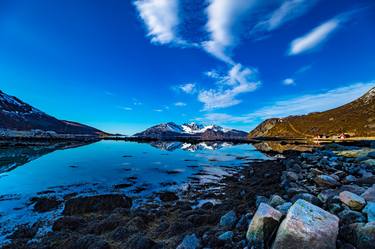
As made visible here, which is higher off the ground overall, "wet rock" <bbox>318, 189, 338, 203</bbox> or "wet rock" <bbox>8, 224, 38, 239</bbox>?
"wet rock" <bbox>318, 189, 338, 203</bbox>

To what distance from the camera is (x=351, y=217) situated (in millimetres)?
7582

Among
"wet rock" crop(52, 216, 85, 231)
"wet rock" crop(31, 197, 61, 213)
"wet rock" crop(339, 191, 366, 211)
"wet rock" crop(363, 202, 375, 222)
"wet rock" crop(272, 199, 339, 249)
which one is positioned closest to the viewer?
"wet rock" crop(272, 199, 339, 249)

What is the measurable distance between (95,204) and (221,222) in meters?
9.12

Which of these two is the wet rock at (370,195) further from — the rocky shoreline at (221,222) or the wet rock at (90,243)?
the wet rock at (90,243)

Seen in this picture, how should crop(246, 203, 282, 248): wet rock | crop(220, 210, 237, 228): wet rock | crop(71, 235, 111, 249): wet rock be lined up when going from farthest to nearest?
crop(220, 210, 237, 228): wet rock
crop(71, 235, 111, 249): wet rock
crop(246, 203, 282, 248): wet rock

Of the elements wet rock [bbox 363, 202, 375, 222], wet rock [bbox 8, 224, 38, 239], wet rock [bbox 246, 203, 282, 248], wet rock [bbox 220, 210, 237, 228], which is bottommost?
wet rock [bbox 8, 224, 38, 239]

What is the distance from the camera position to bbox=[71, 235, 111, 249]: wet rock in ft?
29.8

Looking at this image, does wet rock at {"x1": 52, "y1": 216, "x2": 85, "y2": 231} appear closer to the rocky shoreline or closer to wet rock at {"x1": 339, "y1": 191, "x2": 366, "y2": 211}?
the rocky shoreline

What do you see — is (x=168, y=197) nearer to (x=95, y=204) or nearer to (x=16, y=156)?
(x=95, y=204)

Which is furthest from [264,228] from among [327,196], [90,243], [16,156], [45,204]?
[16,156]

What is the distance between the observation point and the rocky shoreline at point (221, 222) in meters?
6.43

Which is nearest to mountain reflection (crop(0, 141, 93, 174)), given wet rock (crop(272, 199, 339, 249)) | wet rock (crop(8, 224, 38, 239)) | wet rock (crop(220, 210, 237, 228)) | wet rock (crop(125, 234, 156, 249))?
wet rock (crop(8, 224, 38, 239))

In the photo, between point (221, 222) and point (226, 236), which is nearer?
point (226, 236)

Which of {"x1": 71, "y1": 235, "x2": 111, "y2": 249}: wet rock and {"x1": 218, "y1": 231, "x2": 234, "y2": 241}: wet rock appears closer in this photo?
{"x1": 218, "y1": 231, "x2": 234, "y2": 241}: wet rock
